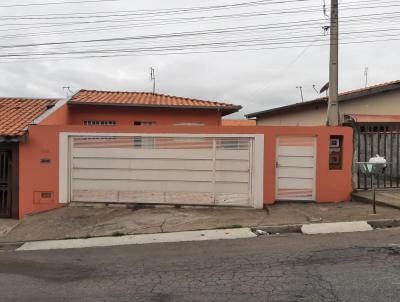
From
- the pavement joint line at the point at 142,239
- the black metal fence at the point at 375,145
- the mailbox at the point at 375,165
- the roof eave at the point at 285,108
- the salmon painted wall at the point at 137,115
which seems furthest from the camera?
the salmon painted wall at the point at 137,115

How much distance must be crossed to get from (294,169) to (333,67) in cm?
358

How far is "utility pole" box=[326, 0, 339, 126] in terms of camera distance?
45.7ft

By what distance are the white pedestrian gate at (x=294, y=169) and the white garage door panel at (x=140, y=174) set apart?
1.98 m

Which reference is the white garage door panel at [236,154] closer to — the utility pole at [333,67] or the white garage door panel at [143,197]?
the white garage door panel at [143,197]

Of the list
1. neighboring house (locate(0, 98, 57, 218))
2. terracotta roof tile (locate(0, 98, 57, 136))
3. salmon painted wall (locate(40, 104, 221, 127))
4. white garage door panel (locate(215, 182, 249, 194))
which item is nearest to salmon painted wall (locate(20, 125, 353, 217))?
neighboring house (locate(0, 98, 57, 218))

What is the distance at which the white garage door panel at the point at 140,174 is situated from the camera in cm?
1279

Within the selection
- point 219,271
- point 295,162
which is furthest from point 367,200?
point 219,271

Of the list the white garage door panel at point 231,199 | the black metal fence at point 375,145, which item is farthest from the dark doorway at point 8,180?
the black metal fence at point 375,145

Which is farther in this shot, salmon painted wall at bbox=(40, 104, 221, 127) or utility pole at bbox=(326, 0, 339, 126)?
salmon painted wall at bbox=(40, 104, 221, 127)

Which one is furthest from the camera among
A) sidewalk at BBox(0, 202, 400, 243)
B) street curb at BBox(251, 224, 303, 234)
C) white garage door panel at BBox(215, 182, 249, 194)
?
white garage door panel at BBox(215, 182, 249, 194)

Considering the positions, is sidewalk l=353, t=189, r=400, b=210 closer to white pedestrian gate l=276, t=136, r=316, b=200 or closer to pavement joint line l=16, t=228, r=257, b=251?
Answer: white pedestrian gate l=276, t=136, r=316, b=200

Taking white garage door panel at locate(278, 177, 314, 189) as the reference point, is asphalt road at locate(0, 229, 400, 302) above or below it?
below

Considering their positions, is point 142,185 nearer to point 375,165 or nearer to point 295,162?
point 295,162

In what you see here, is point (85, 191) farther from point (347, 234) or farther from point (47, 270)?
point (347, 234)
